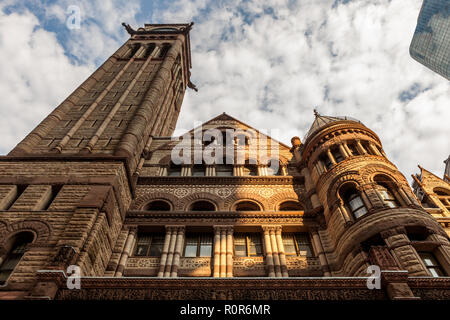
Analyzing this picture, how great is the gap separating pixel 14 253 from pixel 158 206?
23.3 feet

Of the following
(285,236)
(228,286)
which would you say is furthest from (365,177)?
(228,286)

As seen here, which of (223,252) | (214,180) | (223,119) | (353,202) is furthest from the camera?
(223,119)

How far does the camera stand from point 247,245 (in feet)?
50.1

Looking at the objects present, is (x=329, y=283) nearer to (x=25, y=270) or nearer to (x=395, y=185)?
(x=395, y=185)

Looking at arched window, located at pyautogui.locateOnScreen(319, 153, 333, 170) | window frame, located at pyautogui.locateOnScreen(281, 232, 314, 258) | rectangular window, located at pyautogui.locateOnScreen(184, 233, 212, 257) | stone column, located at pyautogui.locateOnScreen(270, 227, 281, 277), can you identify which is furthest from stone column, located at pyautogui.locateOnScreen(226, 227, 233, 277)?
arched window, located at pyautogui.locateOnScreen(319, 153, 333, 170)

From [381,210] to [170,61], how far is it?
78.8ft

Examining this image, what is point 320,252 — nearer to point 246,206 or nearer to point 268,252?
point 268,252

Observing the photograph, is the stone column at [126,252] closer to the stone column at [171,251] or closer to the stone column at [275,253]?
the stone column at [171,251]

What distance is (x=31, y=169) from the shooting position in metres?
15.7

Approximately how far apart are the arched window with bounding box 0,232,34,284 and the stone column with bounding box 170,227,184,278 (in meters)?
5.49

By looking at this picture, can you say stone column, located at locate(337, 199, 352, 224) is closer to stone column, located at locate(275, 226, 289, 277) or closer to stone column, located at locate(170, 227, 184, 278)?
stone column, located at locate(275, 226, 289, 277)

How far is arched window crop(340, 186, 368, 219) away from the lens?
14352 millimetres

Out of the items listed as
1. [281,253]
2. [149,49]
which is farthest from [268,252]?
[149,49]

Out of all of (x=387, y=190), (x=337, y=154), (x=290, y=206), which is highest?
(x=337, y=154)
